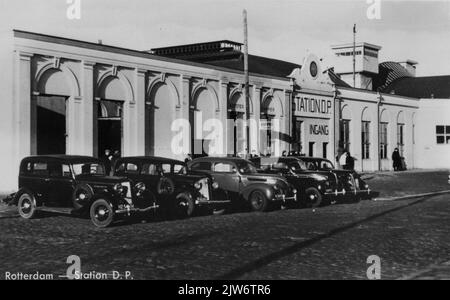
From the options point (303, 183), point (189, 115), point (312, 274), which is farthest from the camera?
point (189, 115)

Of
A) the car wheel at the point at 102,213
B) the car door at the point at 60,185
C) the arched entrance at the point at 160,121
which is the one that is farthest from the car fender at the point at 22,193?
the arched entrance at the point at 160,121

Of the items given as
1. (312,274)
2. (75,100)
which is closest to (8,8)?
(75,100)

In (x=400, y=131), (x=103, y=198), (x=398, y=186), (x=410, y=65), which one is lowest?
(x=398, y=186)

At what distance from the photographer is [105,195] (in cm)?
1269

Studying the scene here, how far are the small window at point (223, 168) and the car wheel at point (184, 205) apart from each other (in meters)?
2.68

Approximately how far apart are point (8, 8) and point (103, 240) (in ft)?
35.3

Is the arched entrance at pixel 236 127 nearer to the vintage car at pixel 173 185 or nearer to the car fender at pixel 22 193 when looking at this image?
the vintage car at pixel 173 185

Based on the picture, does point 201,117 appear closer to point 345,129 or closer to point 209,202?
point 209,202

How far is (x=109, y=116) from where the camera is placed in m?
23.2

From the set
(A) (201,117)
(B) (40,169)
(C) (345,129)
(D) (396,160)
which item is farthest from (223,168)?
(D) (396,160)

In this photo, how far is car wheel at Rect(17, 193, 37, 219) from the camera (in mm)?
13766

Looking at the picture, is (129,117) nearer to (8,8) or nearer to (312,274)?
(8,8)

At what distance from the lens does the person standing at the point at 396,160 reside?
4134 centimetres

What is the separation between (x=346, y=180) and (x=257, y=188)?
419 cm
